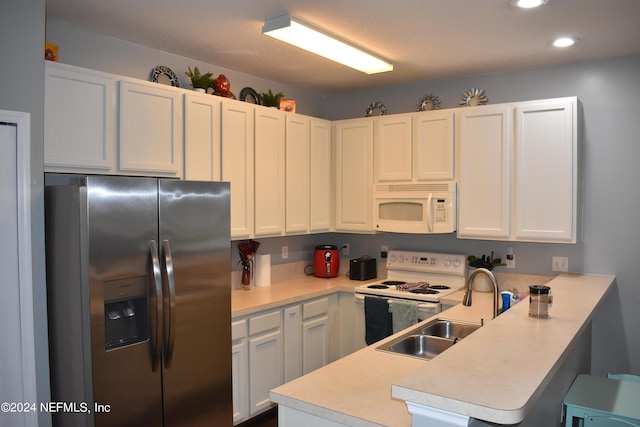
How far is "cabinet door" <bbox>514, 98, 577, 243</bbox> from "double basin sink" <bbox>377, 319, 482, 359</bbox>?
1.02 metres

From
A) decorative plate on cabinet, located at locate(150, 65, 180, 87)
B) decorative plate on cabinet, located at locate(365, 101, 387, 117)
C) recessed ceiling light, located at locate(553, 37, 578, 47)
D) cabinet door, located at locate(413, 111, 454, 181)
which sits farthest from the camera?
decorative plate on cabinet, located at locate(365, 101, 387, 117)

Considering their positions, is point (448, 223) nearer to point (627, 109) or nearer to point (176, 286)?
point (627, 109)

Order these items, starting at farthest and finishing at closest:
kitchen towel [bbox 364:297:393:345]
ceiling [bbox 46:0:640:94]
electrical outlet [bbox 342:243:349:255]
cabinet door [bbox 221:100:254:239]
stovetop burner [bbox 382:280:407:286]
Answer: electrical outlet [bbox 342:243:349:255], stovetop burner [bbox 382:280:407:286], kitchen towel [bbox 364:297:393:345], cabinet door [bbox 221:100:254:239], ceiling [bbox 46:0:640:94]

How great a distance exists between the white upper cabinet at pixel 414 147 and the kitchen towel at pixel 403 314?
995 mm

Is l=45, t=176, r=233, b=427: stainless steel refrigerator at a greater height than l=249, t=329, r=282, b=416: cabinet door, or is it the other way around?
l=45, t=176, r=233, b=427: stainless steel refrigerator

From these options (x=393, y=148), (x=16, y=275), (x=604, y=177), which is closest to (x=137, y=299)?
(x=16, y=275)

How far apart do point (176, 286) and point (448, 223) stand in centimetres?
210

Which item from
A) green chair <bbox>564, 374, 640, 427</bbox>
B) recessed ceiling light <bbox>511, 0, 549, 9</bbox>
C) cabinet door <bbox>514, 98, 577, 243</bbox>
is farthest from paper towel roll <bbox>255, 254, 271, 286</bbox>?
recessed ceiling light <bbox>511, 0, 549, 9</bbox>

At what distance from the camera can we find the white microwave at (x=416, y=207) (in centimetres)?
377

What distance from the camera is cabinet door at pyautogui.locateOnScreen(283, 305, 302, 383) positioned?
3.59 m

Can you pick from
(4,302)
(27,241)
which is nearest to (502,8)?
(27,241)

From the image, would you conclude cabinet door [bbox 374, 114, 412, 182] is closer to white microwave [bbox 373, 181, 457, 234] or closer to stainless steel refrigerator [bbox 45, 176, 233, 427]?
white microwave [bbox 373, 181, 457, 234]

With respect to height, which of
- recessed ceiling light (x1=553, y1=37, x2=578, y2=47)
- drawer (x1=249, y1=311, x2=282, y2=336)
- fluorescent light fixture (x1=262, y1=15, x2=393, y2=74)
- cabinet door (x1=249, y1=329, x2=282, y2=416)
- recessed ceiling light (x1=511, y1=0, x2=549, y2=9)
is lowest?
cabinet door (x1=249, y1=329, x2=282, y2=416)

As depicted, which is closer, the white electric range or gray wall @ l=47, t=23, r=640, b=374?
gray wall @ l=47, t=23, r=640, b=374
